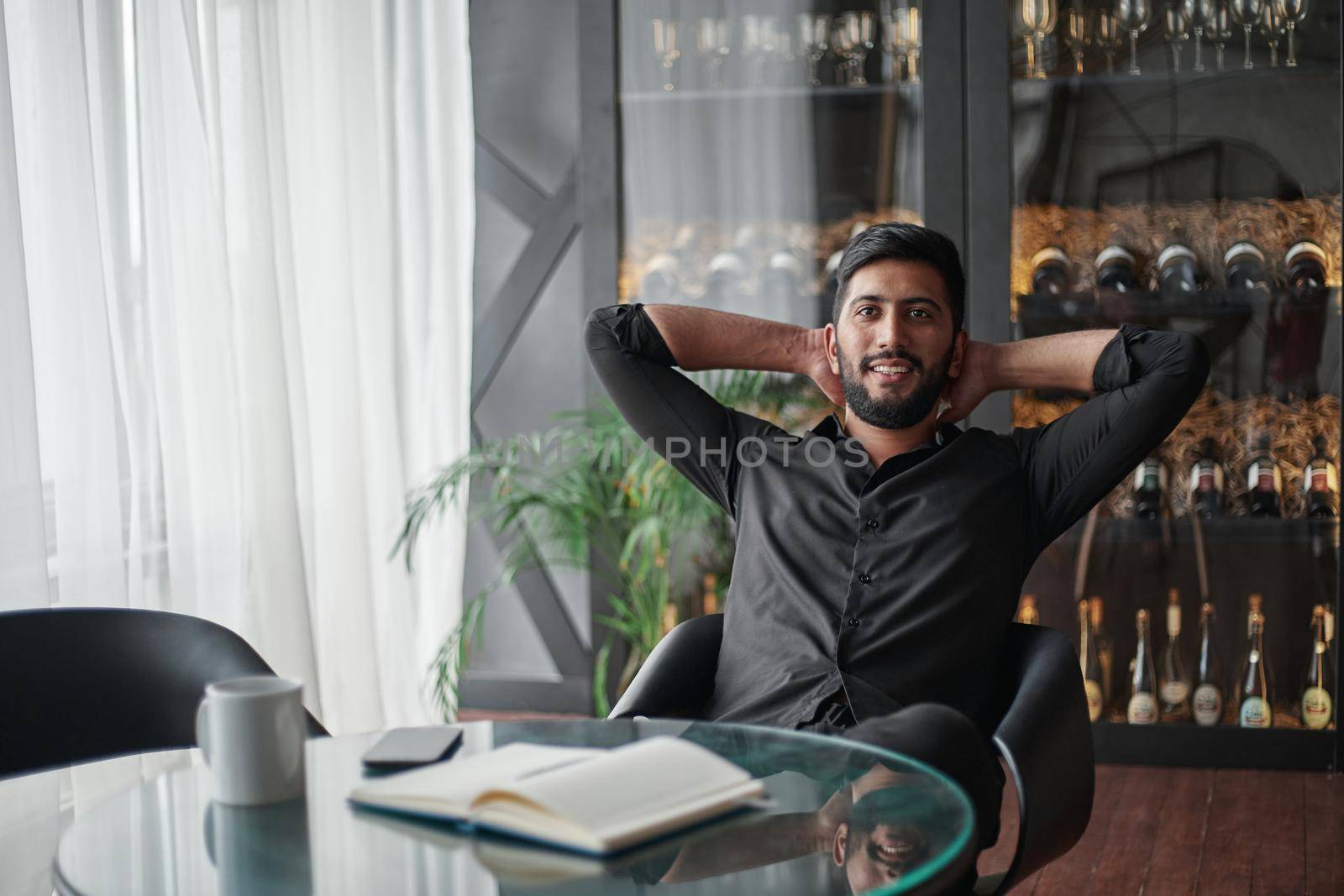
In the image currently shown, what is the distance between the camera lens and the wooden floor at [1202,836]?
254 cm

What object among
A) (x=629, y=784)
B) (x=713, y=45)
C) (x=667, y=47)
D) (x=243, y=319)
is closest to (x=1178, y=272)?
(x=713, y=45)

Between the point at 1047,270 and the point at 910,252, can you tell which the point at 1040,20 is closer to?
the point at 1047,270

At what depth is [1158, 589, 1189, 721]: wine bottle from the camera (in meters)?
3.30

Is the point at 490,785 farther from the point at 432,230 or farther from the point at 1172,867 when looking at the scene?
the point at 432,230

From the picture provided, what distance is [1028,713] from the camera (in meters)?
1.60

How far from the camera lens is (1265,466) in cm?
325

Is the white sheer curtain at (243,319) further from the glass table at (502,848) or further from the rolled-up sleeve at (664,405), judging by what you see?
the glass table at (502,848)

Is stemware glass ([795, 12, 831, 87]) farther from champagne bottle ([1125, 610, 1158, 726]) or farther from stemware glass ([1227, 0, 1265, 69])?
champagne bottle ([1125, 610, 1158, 726])

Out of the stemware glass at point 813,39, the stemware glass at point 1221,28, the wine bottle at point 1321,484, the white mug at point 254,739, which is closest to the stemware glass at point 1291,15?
the stemware glass at point 1221,28

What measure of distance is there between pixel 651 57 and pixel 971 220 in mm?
961

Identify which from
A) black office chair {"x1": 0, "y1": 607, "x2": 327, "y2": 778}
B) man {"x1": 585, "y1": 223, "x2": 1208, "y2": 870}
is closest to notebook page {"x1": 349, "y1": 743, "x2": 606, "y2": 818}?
black office chair {"x1": 0, "y1": 607, "x2": 327, "y2": 778}

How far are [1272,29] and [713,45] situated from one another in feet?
4.55

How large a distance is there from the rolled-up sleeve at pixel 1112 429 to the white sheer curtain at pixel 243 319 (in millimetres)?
1661

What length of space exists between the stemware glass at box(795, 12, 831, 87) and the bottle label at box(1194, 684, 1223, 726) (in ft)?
6.08
